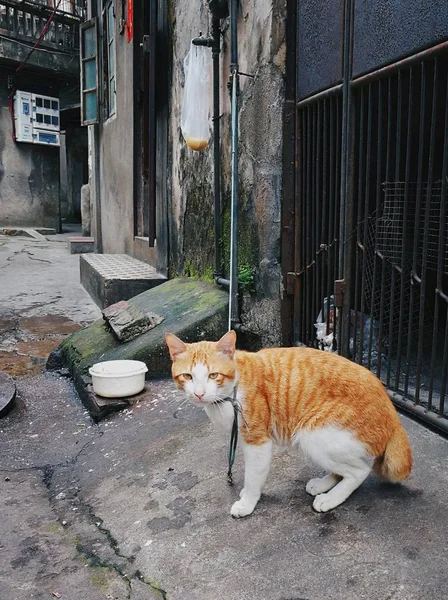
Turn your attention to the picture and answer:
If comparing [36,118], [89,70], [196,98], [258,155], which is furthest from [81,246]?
[258,155]

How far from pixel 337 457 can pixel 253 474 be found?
42 cm

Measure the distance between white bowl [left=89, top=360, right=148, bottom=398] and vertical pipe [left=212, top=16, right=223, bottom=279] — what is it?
147 centimetres

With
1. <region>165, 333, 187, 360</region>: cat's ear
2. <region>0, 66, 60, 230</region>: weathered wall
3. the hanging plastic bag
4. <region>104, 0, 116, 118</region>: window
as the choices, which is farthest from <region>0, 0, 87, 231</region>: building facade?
<region>165, 333, 187, 360</region>: cat's ear

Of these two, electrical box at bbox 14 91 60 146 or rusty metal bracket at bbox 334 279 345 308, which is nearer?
rusty metal bracket at bbox 334 279 345 308

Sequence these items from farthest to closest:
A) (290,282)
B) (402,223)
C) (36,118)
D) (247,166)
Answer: (36,118) < (247,166) < (290,282) < (402,223)

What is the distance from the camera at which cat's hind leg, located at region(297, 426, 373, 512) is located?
2.42 metres

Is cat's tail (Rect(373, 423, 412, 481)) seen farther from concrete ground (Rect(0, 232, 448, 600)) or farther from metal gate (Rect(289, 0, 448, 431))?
metal gate (Rect(289, 0, 448, 431))

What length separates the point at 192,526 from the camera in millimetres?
2727

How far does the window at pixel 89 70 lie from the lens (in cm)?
1168

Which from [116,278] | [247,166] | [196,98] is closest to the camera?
[247,166]

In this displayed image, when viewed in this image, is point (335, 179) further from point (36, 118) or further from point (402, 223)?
point (36, 118)

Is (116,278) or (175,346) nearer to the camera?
(175,346)

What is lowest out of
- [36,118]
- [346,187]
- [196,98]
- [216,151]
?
[346,187]

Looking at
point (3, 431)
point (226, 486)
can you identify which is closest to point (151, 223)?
point (3, 431)
